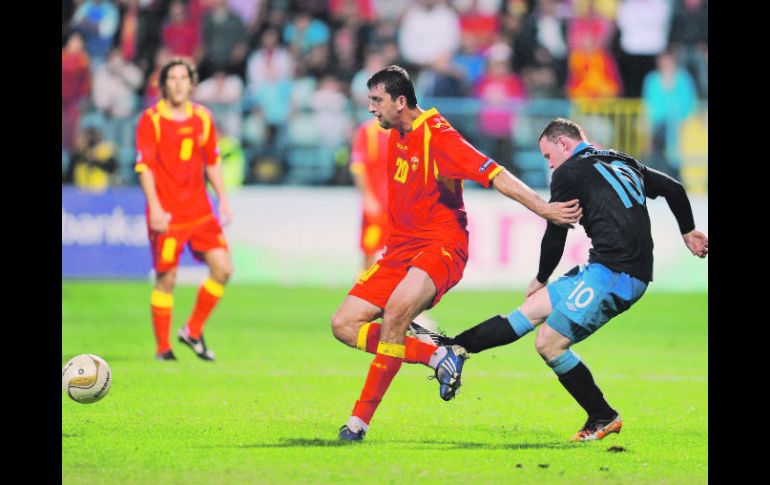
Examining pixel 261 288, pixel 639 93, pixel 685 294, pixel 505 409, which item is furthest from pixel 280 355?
pixel 639 93

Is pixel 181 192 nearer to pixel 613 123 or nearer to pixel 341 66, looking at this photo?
pixel 341 66

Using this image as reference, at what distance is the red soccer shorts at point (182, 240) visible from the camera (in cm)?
1082

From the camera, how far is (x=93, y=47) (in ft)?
64.0

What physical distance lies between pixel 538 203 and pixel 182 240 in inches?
181

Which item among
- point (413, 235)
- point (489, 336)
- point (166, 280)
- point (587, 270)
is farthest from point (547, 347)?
point (166, 280)

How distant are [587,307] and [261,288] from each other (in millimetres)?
10433

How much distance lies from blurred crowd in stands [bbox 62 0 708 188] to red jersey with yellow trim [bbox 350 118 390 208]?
4.83 m

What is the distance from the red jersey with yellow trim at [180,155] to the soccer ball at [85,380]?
117 inches

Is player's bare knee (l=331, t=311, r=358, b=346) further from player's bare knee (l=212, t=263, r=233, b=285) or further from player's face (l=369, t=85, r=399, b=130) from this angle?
player's bare knee (l=212, t=263, r=233, b=285)

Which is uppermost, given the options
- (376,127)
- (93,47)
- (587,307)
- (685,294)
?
(93,47)

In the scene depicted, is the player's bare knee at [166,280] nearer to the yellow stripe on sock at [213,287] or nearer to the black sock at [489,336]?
the yellow stripe on sock at [213,287]

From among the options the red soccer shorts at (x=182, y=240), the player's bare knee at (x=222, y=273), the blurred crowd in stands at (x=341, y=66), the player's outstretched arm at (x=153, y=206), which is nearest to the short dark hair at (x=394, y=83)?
the player's outstretched arm at (x=153, y=206)

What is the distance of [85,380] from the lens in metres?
8.05
